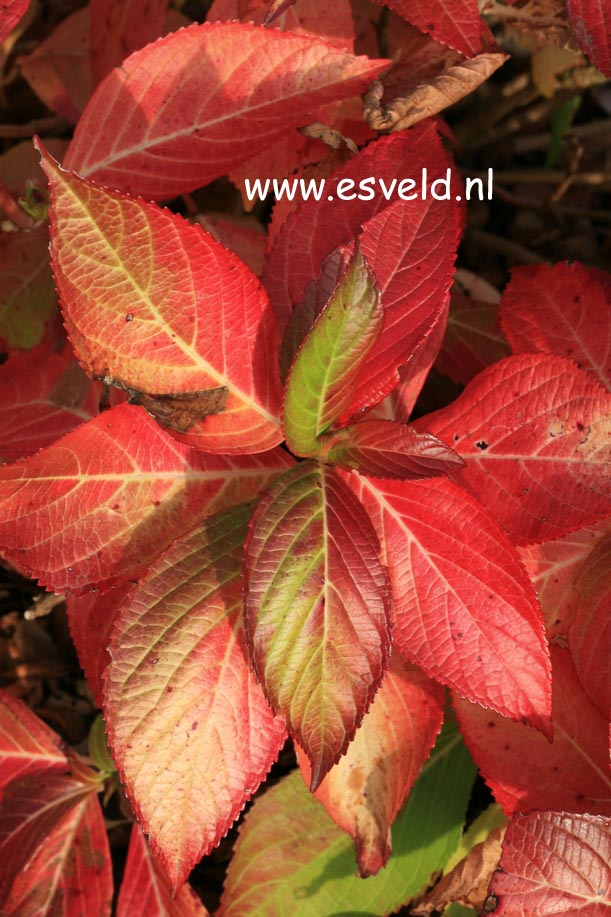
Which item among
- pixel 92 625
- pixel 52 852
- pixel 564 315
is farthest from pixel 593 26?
pixel 52 852

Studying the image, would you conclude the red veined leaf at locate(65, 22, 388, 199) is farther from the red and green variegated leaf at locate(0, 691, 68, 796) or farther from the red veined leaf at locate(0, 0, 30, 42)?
the red and green variegated leaf at locate(0, 691, 68, 796)

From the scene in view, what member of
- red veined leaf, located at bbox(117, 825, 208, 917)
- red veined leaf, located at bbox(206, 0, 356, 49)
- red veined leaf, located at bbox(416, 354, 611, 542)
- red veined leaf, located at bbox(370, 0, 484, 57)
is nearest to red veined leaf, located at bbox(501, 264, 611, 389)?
red veined leaf, located at bbox(416, 354, 611, 542)

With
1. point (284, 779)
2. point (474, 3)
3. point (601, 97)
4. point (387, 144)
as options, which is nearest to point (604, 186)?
point (601, 97)

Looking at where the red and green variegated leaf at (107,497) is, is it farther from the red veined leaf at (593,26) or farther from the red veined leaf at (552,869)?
the red veined leaf at (593,26)

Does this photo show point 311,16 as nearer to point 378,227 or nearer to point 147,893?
point 378,227

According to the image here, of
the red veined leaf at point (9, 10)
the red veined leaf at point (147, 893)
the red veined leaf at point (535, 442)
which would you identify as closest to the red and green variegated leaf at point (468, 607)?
the red veined leaf at point (535, 442)
